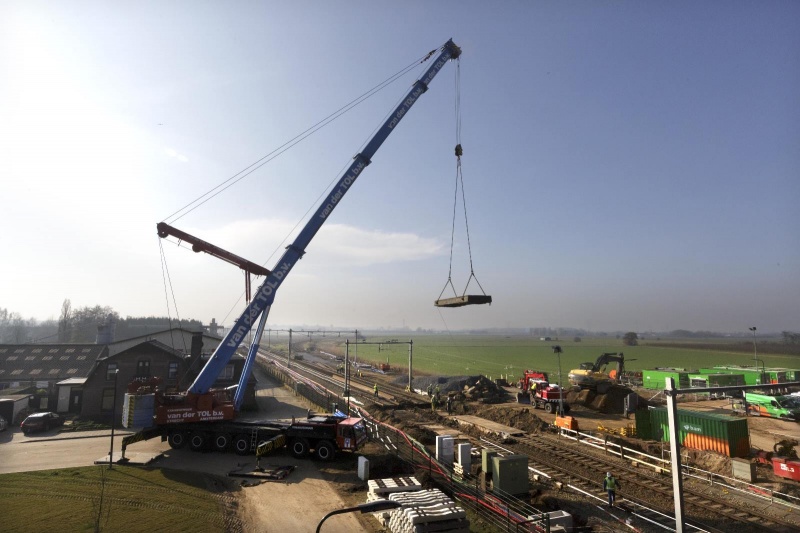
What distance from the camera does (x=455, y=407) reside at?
137 feet

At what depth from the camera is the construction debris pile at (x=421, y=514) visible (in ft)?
46.1

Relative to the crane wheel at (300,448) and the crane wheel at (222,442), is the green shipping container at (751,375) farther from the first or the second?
the crane wheel at (222,442)

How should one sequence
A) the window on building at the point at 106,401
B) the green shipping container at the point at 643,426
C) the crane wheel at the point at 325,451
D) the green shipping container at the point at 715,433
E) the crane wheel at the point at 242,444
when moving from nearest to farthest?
the green shipping container at the point at 715,433, the crane wheel at the point at 325,451, the crane wheel at the point at 242,444, the green shipping container at the point at 643,426, the window on building at the point at 106,401

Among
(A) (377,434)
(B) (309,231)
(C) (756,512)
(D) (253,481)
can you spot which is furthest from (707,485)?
(B) (309,231)

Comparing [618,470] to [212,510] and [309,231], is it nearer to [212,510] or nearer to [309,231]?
[212,510]

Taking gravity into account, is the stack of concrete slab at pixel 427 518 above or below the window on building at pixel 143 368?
below

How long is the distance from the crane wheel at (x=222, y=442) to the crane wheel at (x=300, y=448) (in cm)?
434

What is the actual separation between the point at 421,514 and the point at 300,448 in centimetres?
1234

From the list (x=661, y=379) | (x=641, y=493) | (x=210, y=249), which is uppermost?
(x=210, y=249)

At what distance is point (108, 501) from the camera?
17453mm

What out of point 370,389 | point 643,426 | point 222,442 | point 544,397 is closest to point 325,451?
point 222,442

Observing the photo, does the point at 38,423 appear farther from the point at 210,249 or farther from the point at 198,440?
the point at 210,249

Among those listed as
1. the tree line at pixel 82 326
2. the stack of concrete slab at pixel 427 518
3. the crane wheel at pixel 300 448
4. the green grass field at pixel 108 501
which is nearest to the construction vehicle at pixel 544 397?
the crane wheel at pixel 300 448

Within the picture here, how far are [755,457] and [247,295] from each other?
1228 inches
